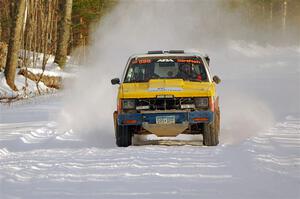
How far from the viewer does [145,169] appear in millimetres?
7734

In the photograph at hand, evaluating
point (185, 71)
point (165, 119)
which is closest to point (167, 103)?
point (165, 119)

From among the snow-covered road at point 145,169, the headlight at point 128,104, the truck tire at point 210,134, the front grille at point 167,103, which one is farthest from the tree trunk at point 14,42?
the truck tire at point 210,134

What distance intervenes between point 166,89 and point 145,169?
2843mm

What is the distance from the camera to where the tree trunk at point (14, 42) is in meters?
20.8

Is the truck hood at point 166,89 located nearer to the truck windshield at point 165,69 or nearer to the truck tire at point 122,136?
the truck windshield at point 165,69

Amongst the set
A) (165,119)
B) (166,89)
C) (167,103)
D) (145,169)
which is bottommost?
(145,169)

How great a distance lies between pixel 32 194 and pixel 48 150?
11.7 ft

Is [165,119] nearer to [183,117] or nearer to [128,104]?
[183,117]

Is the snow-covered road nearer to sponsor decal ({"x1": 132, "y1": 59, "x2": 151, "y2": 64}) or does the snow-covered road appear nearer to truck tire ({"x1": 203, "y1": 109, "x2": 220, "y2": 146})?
truck tire ({"x1": 203, "y1": 109, "x2": 220, "y2": 146})

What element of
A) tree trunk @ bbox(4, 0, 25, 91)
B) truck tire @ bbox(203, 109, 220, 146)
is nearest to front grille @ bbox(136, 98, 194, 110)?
truck tire @ bbox(203, 109, 220, 146)

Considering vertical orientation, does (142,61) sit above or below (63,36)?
below

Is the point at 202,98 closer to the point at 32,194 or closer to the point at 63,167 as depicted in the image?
the point at 63,167

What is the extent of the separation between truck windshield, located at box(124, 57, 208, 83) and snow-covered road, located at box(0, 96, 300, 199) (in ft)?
4.64

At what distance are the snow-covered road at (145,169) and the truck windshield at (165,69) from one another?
4.64 ft
